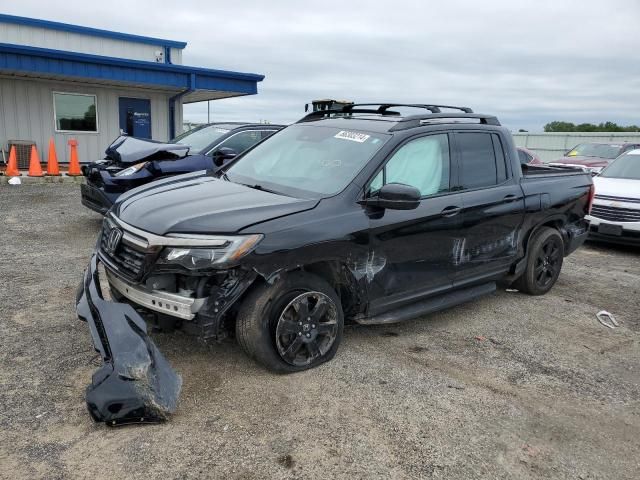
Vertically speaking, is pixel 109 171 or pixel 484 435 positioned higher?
pixel 109 171

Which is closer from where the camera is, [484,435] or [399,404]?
[484,435]

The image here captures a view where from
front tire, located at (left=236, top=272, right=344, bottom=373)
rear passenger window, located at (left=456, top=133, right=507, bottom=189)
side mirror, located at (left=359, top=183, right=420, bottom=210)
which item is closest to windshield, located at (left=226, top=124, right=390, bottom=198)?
side mirror, located at (left=359, top=183, right=420, bottom=210)

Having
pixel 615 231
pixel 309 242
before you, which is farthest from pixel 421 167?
pixel 615 231

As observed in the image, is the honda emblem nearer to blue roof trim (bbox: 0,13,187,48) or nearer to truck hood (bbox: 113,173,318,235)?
truck hood (bbox: 113,173,318,235)

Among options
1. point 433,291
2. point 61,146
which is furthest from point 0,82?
point 433,291

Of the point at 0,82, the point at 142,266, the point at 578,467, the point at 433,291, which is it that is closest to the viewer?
the point at 578,467

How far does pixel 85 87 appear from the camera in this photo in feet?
52.2

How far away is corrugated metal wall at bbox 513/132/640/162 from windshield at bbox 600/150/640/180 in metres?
18.4

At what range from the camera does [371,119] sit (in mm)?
4594

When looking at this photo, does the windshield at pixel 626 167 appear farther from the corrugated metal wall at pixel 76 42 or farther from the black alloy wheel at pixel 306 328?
the corrugated metal wall at pixel 76 42

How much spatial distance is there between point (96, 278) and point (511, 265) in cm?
373

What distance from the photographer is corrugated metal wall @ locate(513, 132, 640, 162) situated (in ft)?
89.5

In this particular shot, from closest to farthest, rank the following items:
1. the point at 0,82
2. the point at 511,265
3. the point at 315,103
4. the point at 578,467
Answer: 1. the point at 578,467
2. the point at 511,265
3. the point at 315,103
4. the point at 0,82

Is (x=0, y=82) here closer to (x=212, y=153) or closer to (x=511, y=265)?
(x=212, y=153)
